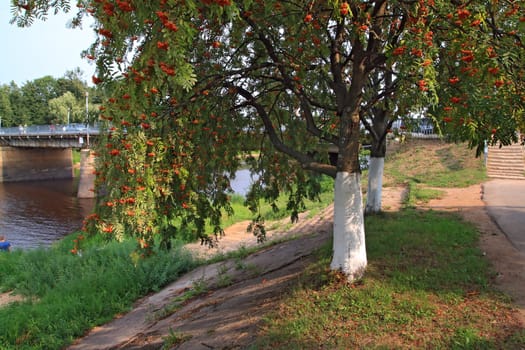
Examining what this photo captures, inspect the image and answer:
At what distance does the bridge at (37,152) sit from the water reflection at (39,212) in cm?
386

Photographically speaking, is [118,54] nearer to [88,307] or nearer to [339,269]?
[339,269]

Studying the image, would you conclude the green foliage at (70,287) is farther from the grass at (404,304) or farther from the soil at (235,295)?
the grass at (404,304)

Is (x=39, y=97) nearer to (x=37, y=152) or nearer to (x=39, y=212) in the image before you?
(x=37, y=152)

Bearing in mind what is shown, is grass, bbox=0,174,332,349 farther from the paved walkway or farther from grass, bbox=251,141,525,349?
the paved walkway

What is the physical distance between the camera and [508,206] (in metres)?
10.3

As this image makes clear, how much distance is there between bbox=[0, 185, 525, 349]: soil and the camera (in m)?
5.76

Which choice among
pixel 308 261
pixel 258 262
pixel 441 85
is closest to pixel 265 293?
pixel 308 261

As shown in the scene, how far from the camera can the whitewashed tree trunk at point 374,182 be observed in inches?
366

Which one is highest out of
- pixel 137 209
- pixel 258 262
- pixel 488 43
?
pixel 488 43

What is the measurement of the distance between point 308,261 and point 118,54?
5.09 m

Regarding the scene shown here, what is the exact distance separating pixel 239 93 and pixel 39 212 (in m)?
25.3

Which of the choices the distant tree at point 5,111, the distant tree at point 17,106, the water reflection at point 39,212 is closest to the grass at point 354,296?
the water reflection at point 39,212

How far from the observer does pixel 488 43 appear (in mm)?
3959

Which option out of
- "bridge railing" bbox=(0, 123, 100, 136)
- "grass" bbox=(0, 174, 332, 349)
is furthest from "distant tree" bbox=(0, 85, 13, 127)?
"grass" bbox=(0, 174, 332, 349)
